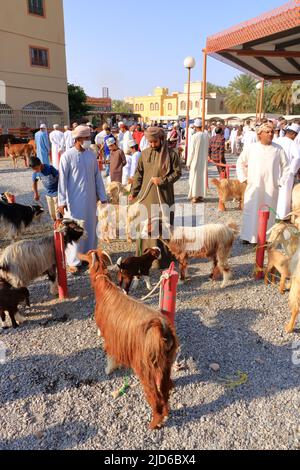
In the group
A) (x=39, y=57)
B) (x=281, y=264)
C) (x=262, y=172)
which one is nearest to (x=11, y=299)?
(x=281, y=264)

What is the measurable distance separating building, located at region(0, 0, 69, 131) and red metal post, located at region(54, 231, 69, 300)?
23.7 metres

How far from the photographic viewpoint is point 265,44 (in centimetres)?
830

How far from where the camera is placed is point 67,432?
2502 mm

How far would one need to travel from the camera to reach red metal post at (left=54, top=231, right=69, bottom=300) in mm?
4172

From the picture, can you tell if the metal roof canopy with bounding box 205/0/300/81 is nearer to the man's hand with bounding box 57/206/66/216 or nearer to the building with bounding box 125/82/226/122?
the man's hand with bounding box 57/206/66/216

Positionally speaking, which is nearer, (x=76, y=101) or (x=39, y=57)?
(x=39, y=57)

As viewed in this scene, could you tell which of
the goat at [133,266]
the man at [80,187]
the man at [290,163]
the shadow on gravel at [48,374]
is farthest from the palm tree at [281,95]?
the shadow on gravel at [48,374]

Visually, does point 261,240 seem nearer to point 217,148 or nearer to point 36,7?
point 217,148

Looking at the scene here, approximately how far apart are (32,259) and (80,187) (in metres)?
1.24

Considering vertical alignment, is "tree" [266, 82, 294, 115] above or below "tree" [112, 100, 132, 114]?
below

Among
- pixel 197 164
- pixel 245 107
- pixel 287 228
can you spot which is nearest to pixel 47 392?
pixel 287 228

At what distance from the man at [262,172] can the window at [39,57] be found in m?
26.2

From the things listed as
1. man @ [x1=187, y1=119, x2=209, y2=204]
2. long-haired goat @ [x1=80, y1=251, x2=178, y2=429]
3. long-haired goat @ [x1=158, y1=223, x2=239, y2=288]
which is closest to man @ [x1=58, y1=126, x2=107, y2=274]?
long-haired goat @ [x1=158, y1=223, x2=239, y2=288]
